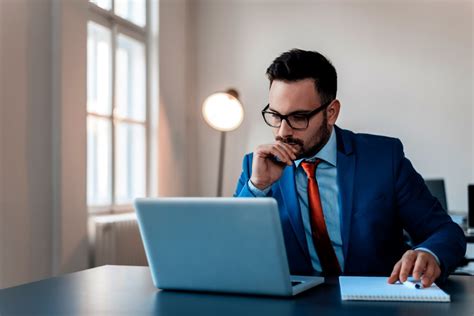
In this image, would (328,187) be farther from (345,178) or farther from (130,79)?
(130,79)

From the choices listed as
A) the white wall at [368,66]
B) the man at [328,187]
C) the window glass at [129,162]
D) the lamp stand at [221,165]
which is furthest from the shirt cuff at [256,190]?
the white wall at [368,66]

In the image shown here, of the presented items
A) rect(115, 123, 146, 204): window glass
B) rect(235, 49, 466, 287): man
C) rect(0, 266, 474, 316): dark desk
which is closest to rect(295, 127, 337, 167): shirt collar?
rect(235, 49, 466, 287): man

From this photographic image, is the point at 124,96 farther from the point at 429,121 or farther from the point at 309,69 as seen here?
the point at 309,69

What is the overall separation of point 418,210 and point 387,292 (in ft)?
2.26

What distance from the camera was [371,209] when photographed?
211 cm

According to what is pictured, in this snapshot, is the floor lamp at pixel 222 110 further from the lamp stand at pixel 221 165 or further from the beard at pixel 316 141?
the beard at pixel 316 141

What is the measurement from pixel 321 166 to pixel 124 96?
2948 millimetres

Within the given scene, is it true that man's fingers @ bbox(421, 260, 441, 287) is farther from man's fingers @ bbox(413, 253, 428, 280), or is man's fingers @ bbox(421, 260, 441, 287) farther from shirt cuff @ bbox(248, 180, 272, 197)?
shirt cuff @ bbox(248, 180, 272, 197)

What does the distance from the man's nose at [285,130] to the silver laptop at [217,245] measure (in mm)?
620

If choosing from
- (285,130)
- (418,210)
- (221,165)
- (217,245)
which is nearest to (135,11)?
(221,165)

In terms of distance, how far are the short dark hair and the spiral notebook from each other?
0.80 metres

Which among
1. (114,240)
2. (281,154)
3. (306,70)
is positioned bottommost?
(114,240)

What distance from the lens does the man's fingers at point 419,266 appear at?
1538mm

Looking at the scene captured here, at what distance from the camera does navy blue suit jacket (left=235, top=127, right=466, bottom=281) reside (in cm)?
209
